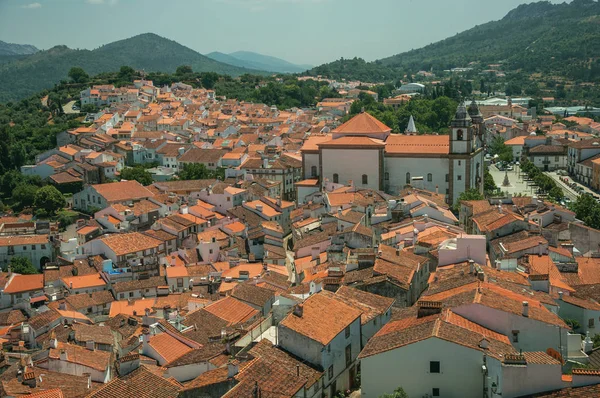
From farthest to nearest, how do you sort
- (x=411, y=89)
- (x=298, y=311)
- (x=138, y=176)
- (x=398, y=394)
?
(x=411, y=89)
(x=138, y=176)
(x=298, y=311)
(x=398, y=394)

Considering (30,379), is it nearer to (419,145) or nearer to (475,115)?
(419,145)

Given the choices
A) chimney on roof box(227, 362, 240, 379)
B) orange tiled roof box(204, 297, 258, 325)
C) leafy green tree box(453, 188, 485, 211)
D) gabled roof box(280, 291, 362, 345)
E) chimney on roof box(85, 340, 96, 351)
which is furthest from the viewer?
leafy green tree box(453, 188, 485, 211)

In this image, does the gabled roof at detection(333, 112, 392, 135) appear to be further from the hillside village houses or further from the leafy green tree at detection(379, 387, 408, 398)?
the leafy green tree at detection(379, 387, 408, 398)

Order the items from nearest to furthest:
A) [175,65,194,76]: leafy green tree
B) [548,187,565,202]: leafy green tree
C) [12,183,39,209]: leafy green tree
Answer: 1. [548,187,565,202]: leafy green tree
2. [12,183,39,209]: leafy green tree
3. [175,65,194,76]: leafy green tree

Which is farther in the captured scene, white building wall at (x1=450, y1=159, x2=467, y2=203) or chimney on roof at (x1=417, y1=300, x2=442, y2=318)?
white building wall at (x1=450, y1=159, x2=467, y2=203)

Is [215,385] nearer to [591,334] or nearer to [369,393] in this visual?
[369,393]

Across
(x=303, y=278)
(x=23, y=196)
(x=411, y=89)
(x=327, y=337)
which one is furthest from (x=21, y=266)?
(x=411, y=89)

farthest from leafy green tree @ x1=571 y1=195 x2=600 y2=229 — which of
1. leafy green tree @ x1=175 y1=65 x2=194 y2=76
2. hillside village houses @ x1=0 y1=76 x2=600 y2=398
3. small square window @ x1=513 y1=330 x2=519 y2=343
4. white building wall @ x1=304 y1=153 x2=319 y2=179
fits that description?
leafy green tree @ x1=175 y1=65 x2=194 y2=76

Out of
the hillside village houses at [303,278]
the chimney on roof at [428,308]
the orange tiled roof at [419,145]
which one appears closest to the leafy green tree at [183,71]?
the hillside village houses at [303,278]
